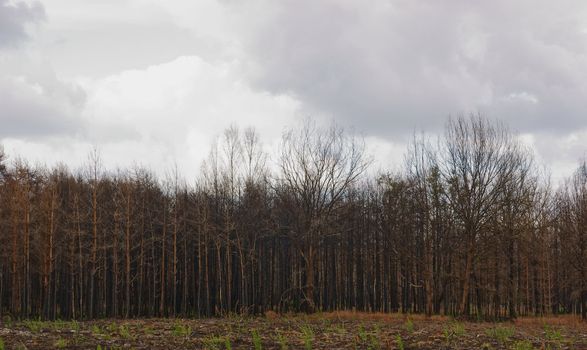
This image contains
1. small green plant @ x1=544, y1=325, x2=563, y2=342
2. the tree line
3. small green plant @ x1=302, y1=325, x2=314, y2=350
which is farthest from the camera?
the tree line

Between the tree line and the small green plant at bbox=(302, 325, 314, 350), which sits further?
the tree line

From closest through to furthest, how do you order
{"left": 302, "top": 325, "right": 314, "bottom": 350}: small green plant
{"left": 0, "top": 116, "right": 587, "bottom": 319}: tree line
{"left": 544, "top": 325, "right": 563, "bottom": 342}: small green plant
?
{"left": 302, "top": 325, "right": 314, "bottom": 350}: small green plant < {"left": 544, "top": 325, "right": 563, "bottom": 342}: small green plant < {"left": 0, "top": 116, "right": 587, "bottom": 319}: tree line

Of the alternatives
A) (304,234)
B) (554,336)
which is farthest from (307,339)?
(304,234)

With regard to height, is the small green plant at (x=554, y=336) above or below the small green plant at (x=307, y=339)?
below

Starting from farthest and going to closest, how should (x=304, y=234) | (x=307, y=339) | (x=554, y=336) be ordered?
1. (x=304, y=234)
2. (x=554, y=336)
3. (x=307, y=339)

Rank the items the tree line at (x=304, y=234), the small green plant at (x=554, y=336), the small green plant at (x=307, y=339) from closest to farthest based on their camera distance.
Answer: the small green plant at (x=307, y=339), the small green plant at (x=554, y=336), the tree line at (x=304, y=234)

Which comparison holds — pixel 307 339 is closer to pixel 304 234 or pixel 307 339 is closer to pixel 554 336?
pixel 554 336

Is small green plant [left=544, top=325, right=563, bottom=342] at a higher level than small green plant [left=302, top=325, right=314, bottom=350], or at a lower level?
lower

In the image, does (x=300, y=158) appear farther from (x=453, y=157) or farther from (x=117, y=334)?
(x=117, y=334)

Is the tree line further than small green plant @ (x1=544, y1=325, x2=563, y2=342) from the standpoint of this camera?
Yes

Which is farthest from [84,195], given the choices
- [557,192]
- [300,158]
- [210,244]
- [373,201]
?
[557,192]

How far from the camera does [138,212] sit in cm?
4894

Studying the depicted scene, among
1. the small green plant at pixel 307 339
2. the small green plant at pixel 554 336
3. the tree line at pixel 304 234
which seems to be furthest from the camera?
the tree line at pixel 304 234

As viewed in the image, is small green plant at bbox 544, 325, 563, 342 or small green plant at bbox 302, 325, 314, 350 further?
small green plant at bbox 544, 325, 563, 342
